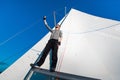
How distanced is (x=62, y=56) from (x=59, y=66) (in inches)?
31.3

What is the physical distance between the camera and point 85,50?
9297mm

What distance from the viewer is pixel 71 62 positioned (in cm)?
854

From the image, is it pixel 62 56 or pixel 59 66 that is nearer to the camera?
pixel 59 66

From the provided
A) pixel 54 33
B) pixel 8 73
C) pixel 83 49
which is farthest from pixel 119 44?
pixel 8 73

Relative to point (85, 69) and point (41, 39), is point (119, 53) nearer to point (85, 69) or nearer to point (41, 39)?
point (85, 69)

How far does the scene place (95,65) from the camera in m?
8.41

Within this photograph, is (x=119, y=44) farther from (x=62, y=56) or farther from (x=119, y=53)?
(x=62, y=56)

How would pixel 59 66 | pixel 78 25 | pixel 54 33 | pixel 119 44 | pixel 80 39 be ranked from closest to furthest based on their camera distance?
pixel 54 33
pixel 59 66
pixel 119 44
pixel 80 39
pixel 78 25

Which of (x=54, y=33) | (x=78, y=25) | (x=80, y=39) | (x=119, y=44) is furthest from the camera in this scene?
(x=78, y=25)

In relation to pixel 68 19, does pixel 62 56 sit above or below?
below

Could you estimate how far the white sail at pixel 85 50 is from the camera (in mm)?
7964

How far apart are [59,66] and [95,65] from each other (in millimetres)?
1523

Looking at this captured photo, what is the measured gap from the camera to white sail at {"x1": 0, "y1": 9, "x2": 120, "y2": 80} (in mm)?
7964

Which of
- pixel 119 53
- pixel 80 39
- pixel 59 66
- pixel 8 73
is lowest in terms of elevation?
pixel 8 73
